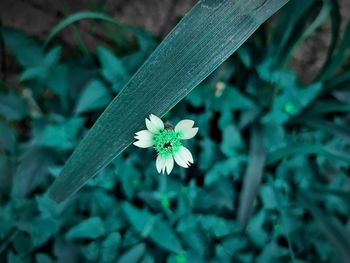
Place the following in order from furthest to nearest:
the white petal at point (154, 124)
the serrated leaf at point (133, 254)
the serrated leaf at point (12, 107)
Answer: the serrated leaf at point (12, 107), the serrated leaf at point (133, 254), the white petal at point (154, 124)

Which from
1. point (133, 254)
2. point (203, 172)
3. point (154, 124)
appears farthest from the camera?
point (203, 172)

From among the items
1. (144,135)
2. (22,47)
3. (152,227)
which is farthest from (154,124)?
(22,47)

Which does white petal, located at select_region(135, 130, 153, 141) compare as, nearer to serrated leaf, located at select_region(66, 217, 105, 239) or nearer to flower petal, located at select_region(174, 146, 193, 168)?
flower petal, located at select_region(174, 146, 193, 168)

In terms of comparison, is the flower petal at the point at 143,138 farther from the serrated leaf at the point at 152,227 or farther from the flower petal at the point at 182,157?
the serrated leaf at the point at 152,227

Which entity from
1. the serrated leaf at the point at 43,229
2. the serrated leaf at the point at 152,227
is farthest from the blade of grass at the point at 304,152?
the serrated leaf at the point at 43,229

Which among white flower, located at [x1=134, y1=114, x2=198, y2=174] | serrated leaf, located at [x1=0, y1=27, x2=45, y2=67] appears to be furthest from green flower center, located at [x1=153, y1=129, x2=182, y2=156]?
serrated leaf, located at [x1=0, y1=27, x2=45, y2=67]

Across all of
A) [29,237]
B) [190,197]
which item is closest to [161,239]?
[190,197]

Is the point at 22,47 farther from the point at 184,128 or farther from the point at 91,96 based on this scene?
the point at 184,128
